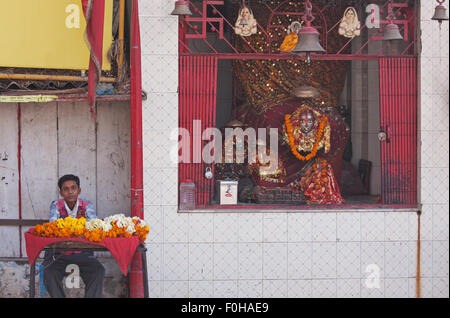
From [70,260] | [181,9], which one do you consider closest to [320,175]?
[181,9]

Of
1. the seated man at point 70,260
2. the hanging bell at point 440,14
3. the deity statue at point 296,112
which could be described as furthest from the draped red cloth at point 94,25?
the hanging bell at point 440,14

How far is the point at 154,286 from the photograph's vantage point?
6699 millimetres

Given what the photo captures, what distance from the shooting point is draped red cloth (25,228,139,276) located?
531cm

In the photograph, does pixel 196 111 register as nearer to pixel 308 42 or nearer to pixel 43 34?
pixel 308 42

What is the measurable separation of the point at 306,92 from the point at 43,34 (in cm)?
343

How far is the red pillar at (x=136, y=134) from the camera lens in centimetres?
601

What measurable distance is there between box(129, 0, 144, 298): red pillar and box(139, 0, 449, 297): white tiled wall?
32 centimetres

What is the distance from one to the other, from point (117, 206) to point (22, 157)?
131cm

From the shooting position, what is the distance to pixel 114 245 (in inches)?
209

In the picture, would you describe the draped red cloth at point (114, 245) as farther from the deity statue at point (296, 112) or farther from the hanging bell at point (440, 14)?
the hanging bell at point (440, 14)

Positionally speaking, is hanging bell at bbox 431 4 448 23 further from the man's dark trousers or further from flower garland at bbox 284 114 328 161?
the man's dark trousers

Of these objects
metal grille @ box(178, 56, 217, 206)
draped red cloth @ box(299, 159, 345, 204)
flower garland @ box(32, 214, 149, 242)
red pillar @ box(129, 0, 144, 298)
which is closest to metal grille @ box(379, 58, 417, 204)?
draped red cloth @ box(299, 159, 345, 204)

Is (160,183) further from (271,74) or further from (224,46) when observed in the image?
(224,46)
